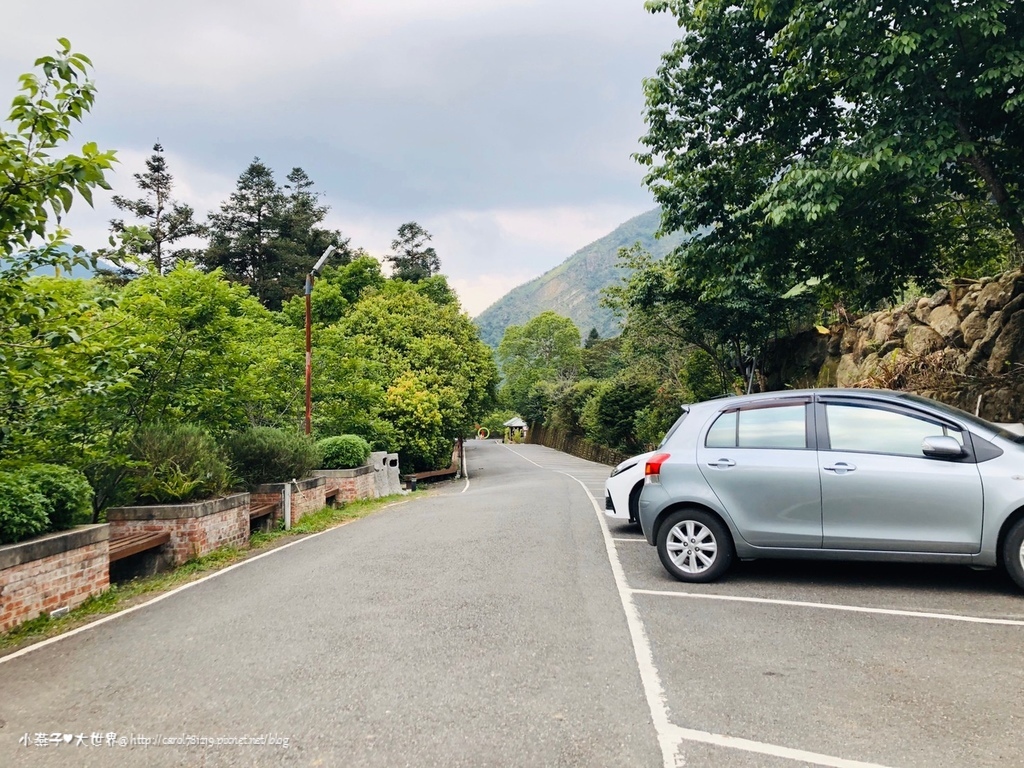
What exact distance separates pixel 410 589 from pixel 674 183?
389 inches

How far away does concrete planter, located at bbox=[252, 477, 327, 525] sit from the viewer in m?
12.5

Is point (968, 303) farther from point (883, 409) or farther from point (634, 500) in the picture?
point (883, 409)

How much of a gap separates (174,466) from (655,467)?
649cm

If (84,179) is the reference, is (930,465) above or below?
below

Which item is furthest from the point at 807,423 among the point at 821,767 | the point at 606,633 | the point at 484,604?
the point at 821,767

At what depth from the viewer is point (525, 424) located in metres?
98.7

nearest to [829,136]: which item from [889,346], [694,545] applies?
[889,346]

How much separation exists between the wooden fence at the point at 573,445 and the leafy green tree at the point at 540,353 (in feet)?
21.4

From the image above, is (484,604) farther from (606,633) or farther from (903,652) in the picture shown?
(903,652)

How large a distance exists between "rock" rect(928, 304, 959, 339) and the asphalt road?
993 cm

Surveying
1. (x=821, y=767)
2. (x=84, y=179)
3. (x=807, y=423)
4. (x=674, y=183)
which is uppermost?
(x=674, y=183)

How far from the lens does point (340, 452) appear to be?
56.4 feet

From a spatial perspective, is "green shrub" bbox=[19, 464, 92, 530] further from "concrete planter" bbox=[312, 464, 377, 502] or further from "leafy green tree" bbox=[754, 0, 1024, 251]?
"leafy green tree" bbox=[754, 0, 1024, 251]

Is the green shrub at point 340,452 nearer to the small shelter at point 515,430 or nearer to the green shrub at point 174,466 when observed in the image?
the green shrub at point 174,466
